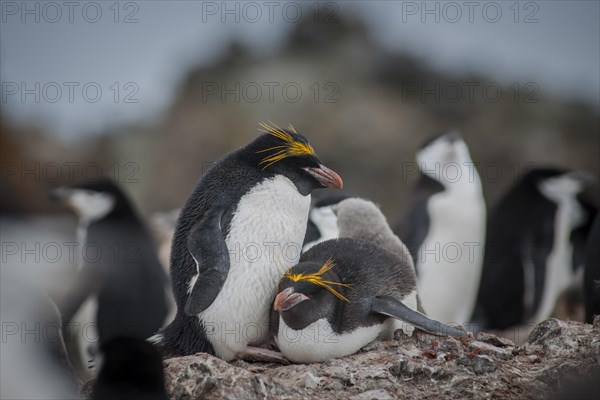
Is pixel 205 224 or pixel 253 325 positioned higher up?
pixel 205 224

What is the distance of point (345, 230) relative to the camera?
15.9 ft

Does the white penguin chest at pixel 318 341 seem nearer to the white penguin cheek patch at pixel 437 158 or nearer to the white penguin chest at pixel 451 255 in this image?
the white penguin chest at pixel 451 255

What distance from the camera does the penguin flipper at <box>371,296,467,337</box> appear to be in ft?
12.3

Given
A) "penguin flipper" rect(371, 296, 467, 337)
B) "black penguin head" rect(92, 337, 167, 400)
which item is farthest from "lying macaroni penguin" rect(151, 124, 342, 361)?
"black penguin head" rect(92, 337, 167, 400)

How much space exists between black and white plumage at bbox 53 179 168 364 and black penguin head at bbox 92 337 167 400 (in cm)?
383

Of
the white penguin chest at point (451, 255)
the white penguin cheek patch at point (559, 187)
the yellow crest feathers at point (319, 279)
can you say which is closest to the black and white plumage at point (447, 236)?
the white penguin chest at point (451, 255)

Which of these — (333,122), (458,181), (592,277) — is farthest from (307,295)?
(333,122)

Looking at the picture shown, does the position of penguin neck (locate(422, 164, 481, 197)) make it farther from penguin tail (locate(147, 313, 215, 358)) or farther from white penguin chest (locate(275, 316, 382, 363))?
penguin tail (locate(147, 313, 215, 358))

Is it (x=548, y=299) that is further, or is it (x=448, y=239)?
(x=548, y=299)

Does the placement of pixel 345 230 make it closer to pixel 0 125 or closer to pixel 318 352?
pixel 318 352

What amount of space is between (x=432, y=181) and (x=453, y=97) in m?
9.69

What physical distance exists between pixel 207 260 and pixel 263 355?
1.64 feet

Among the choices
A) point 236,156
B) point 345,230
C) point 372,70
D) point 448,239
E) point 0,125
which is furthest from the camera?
point 372,70

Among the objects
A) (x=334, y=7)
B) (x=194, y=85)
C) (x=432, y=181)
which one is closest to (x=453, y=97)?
(x=334, y=7)
